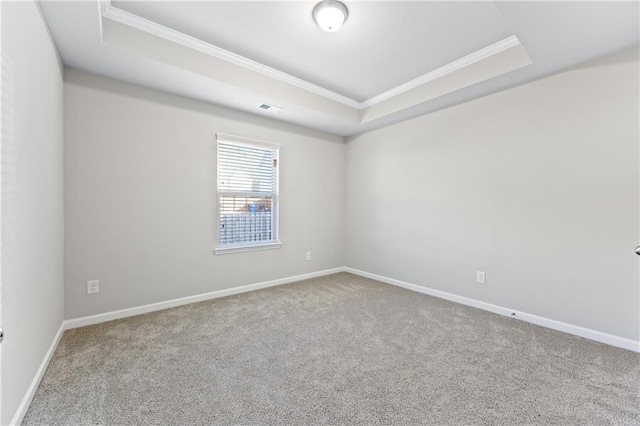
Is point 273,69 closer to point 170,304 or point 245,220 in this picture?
point 245,220

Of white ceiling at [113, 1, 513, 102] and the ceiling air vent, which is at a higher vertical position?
white ceiling at [113, 1, 513, 102]

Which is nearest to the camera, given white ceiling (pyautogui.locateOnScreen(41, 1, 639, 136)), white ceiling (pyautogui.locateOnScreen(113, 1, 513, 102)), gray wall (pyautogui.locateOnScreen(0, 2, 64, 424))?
gray wall (pyautogui.locateOnScreen(0, 2, 64, 424))

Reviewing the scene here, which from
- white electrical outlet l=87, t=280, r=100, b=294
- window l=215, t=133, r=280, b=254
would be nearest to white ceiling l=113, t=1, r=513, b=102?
window l=215, t=133, r=280, b=254

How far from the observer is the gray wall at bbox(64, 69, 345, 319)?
8.27 ft

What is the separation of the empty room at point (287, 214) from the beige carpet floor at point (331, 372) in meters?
0.02

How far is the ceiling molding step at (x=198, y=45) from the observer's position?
6.95 feet

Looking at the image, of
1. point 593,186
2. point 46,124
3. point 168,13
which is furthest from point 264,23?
point 593,186

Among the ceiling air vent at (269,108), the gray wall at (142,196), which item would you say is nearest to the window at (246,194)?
the gray wall at (142,196)

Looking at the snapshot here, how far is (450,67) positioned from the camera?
9.45 ft

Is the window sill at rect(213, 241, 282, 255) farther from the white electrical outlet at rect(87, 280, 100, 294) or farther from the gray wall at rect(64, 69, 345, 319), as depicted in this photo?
the white electrical outlet at rect(87, 280, 100, 294)

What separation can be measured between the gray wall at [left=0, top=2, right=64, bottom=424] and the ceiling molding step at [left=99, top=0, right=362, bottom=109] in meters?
0.49

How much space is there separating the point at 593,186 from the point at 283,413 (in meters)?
2.96

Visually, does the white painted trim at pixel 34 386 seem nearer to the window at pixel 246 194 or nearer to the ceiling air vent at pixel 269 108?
the window at pixel 246 194

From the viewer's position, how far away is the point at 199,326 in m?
2.55
